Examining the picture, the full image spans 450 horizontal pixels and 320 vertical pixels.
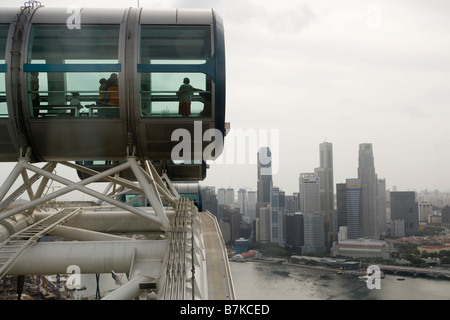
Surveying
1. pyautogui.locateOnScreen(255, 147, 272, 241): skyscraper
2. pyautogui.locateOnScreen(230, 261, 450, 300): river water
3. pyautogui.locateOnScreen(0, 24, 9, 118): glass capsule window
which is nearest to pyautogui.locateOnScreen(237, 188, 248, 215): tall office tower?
pyautogui.locateOnScreen(255, 147, 272, 241): skyscraper

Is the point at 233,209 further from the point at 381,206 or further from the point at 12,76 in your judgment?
the point at 12,76

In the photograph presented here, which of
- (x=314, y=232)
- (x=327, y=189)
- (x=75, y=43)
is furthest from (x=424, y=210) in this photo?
(x=75, y=43)

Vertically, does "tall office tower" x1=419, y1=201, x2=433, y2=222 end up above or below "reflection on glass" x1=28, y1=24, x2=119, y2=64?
below

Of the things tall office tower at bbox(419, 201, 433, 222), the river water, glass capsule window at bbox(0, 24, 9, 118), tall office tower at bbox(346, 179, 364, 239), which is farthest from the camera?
tall office tower at bbox(346, 179, 364, 239)

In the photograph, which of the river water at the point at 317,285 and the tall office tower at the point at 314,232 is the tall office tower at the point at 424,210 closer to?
the river water at the point at 317,285

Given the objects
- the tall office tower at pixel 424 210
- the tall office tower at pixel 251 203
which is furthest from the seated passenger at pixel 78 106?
the tall office tower at pixel 251 203

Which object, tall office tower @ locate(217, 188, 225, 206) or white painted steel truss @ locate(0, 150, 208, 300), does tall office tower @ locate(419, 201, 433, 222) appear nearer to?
tall office tower @ locate(217, 188, 225, 206)
